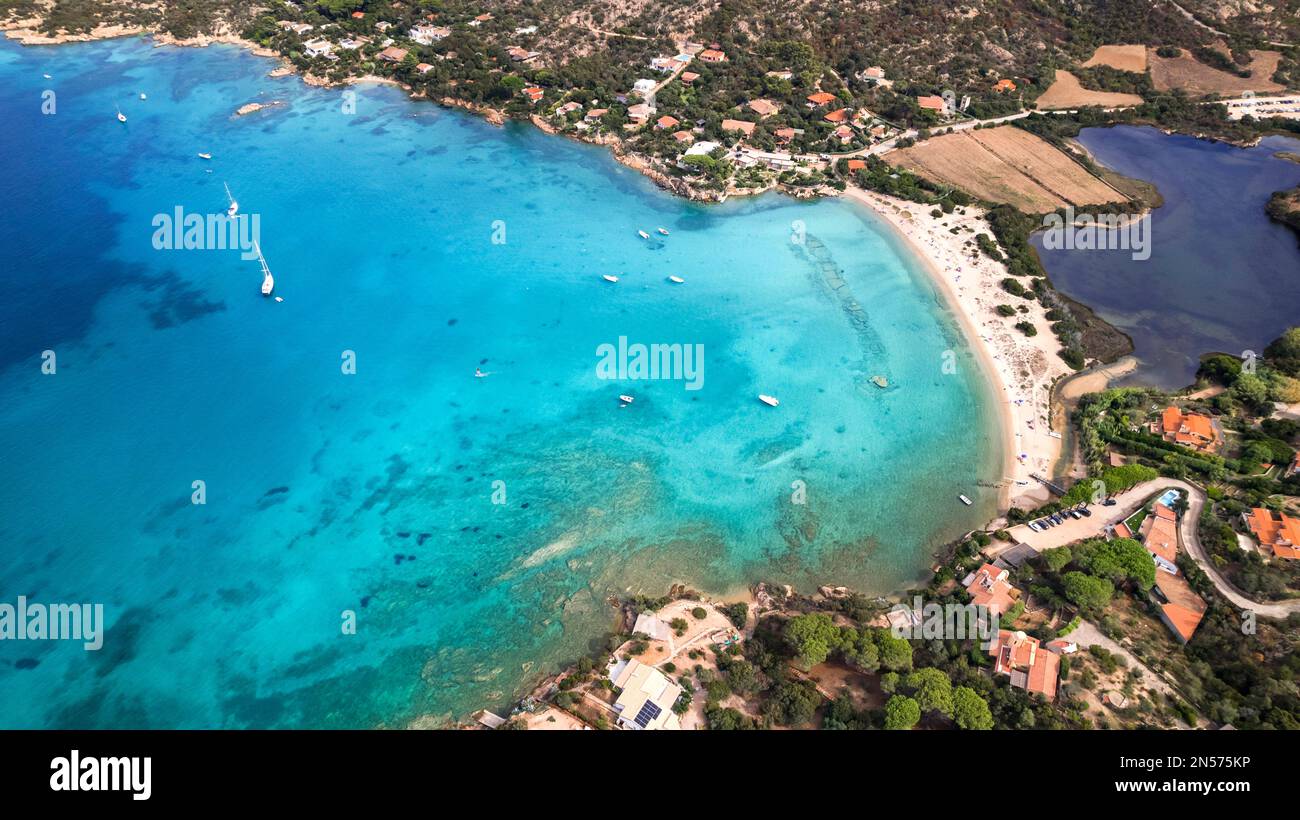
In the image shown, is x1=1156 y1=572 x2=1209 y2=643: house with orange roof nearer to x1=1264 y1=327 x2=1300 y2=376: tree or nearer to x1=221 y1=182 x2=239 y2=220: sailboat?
x1=1264 y1=327 x2=1300 y2=376: tree

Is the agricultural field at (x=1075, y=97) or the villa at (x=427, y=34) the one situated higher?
the villa at (x=427, y=34)

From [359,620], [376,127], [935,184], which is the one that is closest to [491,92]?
[376,127]

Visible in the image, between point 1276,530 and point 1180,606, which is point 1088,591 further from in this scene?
point 1276,530

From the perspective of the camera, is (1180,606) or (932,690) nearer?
(932,690)

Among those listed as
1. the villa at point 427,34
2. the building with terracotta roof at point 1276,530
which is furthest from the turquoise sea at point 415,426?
the villa at point 427,34

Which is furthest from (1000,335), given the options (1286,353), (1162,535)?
(1286,353)

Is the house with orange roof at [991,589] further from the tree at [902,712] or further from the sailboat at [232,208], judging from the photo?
the sailboat at [232,208]
